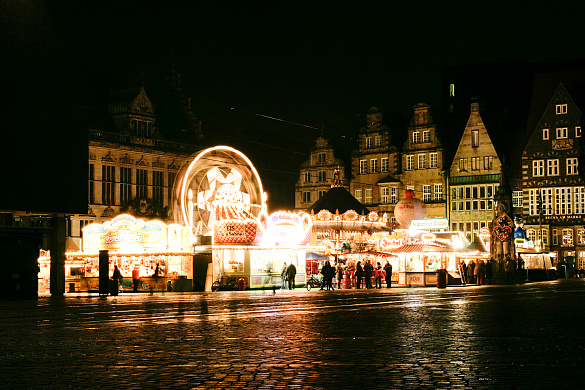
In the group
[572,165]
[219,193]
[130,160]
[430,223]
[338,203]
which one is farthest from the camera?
[572,165]

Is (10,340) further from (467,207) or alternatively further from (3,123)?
(467,207)

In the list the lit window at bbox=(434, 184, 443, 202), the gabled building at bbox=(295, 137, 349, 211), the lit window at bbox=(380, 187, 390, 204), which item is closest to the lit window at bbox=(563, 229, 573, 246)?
the lit window at bbox=(434, 184, 443, 202)

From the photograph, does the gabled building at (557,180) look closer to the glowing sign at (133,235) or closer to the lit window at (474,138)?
the lit window at (474,138)

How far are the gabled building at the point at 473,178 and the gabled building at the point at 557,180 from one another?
11.8 ft

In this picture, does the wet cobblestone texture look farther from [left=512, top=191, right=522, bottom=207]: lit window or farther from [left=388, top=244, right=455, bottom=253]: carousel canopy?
[left=512, top=191, right=522, bottom=207]: lit window

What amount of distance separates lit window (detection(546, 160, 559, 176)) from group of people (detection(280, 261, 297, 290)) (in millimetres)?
34965

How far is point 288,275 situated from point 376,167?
3375 centimetres

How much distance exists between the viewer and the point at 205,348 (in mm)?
13211

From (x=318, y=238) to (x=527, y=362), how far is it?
4876 cm

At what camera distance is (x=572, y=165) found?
72750 mm

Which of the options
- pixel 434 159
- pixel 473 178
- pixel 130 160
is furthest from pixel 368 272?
pixel 434 159

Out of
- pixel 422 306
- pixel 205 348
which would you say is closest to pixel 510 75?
pixel 422 306

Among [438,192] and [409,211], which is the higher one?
[438,192]

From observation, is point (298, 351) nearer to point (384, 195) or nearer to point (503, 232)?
point (503, 232)
